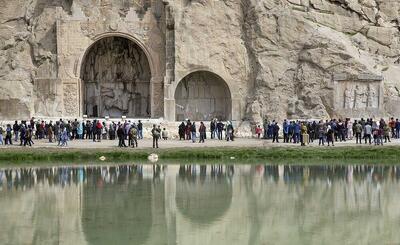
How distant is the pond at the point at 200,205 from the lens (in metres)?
16.2

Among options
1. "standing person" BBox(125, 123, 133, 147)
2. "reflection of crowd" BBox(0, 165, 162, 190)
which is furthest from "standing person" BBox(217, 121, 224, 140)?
"reflection of crowd" BBox(0, 165, 162, 190)

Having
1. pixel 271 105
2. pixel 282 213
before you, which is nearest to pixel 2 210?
pixel 282 213

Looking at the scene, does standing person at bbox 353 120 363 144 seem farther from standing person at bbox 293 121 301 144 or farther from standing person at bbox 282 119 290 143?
standing person at bbox 282 119 290 143

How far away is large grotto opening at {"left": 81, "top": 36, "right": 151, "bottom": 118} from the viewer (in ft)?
154

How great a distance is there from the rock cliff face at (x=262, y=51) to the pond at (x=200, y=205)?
48.8 feet

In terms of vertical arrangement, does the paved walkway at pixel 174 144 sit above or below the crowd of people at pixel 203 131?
below

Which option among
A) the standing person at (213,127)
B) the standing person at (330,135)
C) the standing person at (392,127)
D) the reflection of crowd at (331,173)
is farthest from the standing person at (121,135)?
the standing person at (392,127)

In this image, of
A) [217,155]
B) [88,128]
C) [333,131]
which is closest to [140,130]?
[88,128]

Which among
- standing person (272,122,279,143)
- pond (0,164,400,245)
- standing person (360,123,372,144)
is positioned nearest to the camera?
pond (0,164,400,245)

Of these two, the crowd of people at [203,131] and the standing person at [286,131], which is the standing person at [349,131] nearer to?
the standing person at [286,131]

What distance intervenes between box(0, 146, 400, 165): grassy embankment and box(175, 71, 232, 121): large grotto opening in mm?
13576

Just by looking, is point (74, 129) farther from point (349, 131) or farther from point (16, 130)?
point (349, 131)

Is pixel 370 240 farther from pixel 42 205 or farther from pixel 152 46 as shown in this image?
pixel 152 46

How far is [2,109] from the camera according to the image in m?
44.0
